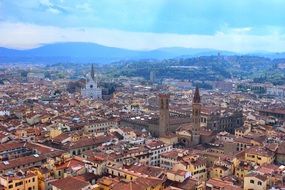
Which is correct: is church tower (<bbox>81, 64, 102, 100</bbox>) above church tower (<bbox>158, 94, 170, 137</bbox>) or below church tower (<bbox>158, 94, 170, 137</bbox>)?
below

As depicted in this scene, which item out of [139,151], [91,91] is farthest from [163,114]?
[91,91]

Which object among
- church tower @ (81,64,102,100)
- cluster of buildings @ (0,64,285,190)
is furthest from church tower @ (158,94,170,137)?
church tower @ (81,64,102,100)

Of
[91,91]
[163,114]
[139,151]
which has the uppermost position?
A: [163,114]

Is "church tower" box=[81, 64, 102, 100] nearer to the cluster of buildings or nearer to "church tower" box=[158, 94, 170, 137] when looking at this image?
the cluster of buildings

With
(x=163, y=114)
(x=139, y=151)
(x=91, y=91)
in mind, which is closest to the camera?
(x=139, y=151)

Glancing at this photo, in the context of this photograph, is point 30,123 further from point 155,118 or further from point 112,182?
point 112,182

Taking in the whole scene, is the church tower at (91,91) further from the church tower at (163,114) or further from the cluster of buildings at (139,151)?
the church tower at (163,114)

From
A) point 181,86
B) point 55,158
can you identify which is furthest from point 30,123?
point 181,86

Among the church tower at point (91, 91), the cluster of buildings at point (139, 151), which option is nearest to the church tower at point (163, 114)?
the cluster of buildings at point (139, 151)

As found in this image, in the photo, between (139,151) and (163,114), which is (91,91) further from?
(139,151)
